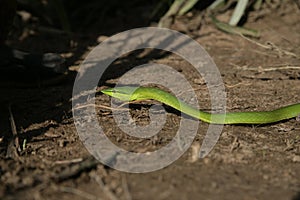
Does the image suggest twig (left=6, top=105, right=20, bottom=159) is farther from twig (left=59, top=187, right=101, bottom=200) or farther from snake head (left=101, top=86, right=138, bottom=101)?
snake head (left=101, top=86, right=138, bottom=101)

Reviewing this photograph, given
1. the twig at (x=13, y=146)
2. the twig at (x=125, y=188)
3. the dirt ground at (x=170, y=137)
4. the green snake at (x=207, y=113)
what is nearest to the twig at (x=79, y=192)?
the dirt ground at (x=170, y=137)

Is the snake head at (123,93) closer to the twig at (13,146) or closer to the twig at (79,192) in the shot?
the twig at (13,146)

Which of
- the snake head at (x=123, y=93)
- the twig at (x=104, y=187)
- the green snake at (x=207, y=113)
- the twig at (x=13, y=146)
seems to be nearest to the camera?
the twig at (x=104, y=187)

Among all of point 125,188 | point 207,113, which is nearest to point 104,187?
point 125,188

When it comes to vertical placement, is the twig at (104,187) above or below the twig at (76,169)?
below

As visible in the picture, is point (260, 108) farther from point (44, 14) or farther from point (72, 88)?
point (44, 14)

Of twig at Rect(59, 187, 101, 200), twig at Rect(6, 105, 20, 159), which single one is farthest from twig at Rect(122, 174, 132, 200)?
twig at Rect(6, 105, 20, 159)

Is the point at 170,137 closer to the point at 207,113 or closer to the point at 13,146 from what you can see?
the point at 207,113
